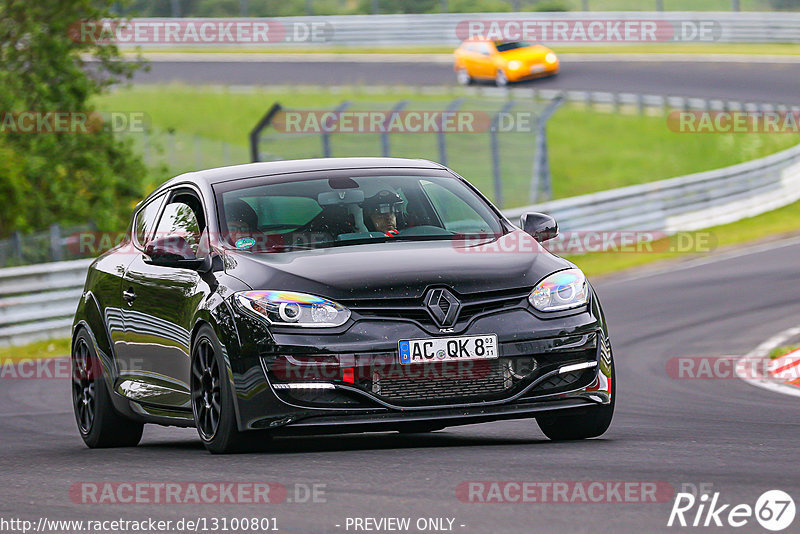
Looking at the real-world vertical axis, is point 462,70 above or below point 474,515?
below

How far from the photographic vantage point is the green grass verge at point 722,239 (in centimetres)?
2422

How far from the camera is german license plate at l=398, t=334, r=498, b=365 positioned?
7449mm

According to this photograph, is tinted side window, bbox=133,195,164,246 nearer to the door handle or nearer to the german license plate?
the door handle

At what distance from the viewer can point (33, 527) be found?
596 centimetres

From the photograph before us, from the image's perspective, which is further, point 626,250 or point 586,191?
point 586,191

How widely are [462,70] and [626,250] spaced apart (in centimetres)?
2180

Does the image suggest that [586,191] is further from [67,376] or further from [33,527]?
[33,527]

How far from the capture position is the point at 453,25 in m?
53.2

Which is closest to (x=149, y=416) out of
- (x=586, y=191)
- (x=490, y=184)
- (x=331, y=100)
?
(x=490, y=184)

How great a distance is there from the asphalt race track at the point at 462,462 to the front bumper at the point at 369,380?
0.18 meters

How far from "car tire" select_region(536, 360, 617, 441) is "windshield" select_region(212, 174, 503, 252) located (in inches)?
43.8

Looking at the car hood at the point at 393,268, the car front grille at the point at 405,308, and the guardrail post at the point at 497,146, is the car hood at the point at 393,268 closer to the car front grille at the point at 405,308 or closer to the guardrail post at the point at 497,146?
the car front grille at the point at 405,308

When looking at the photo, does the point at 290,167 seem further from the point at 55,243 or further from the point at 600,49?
the point at 600,49

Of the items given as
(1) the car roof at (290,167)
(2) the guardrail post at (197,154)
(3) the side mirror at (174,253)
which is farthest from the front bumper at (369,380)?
(2) the guardrail post at (197,154)
